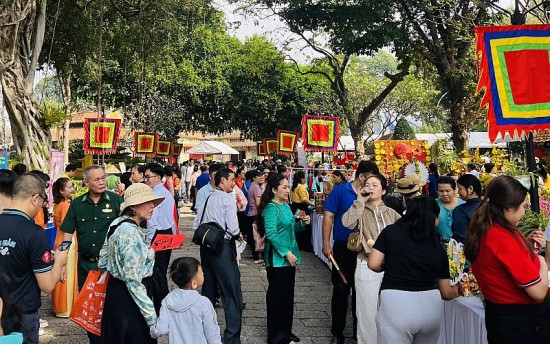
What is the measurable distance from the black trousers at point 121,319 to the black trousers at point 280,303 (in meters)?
1.74

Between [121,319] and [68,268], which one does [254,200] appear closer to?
[68,268]

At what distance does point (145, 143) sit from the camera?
20.2 meters

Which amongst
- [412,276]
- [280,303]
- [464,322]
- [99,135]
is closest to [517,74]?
[464,322]

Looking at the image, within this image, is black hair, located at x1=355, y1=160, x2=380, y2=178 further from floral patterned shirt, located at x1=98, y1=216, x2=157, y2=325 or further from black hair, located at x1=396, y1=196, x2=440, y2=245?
floral patterned shirt, located at x1=98, y1=216, x2=157, y2=325

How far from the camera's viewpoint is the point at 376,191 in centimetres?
434

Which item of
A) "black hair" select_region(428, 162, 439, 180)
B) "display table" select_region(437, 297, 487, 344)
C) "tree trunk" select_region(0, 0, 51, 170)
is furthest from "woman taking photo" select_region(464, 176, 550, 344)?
"tree trunk" select_region(0, 0, 51, 170)

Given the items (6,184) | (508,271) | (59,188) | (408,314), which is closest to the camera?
(508,271)

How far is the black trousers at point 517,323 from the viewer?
2699mm

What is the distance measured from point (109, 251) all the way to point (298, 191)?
6.63 m

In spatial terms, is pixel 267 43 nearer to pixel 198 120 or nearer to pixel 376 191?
pixel 198 120

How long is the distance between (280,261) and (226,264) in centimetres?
51

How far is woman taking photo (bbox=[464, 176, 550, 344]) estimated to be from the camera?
8.68 ft

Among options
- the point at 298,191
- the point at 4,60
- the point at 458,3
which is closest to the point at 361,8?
the point at 458,3

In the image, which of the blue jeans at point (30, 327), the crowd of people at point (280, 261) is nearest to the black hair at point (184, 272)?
the crowd of people at point (280, 261)
